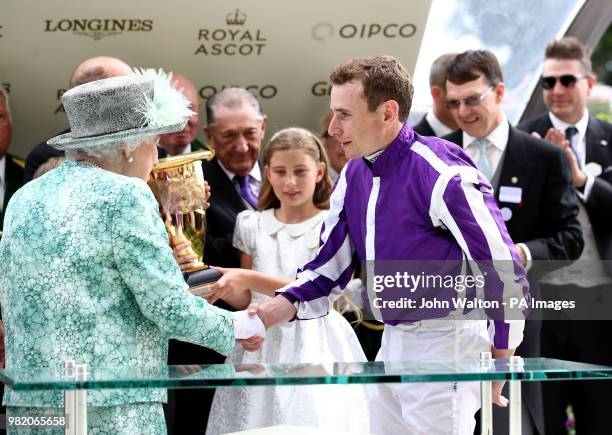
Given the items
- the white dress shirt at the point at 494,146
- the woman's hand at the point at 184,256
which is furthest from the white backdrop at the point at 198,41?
the woman's hand at the point at 184,256

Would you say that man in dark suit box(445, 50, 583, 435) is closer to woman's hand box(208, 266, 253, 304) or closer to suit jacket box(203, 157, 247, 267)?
suit jacket box(203, 157, 247, 267)

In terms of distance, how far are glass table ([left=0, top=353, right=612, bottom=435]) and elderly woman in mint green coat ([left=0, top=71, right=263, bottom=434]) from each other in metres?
0.15

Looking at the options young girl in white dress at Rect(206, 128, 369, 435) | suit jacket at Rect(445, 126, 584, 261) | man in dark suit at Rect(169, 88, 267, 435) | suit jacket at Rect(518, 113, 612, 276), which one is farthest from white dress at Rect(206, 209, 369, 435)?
suit jacket at Rect(518, 113, 612, 276)

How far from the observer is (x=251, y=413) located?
17.6 feet

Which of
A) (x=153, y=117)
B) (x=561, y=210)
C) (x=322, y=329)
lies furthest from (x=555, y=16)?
(x=153, y=117)

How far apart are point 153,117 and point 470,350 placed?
56.7 inches

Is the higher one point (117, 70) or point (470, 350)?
point (117, 70)

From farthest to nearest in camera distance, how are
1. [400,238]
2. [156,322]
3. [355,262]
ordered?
[355,262] < [400,238] < [156,322]

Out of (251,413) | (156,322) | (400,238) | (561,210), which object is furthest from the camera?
(561,210)

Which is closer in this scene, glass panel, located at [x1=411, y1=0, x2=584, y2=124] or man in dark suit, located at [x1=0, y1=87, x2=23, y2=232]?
man in dark suit, located at [x1=0, y1=87, x2=23, y2=232]

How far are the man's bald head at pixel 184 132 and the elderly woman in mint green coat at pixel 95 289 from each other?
2576 mm

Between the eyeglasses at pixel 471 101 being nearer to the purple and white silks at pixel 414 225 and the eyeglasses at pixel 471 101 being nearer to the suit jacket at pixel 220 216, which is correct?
the suit jacket at pixel 220 216

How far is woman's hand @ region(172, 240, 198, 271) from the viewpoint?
15.9 feet

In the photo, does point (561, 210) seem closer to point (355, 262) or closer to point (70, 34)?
point (355, 262)
